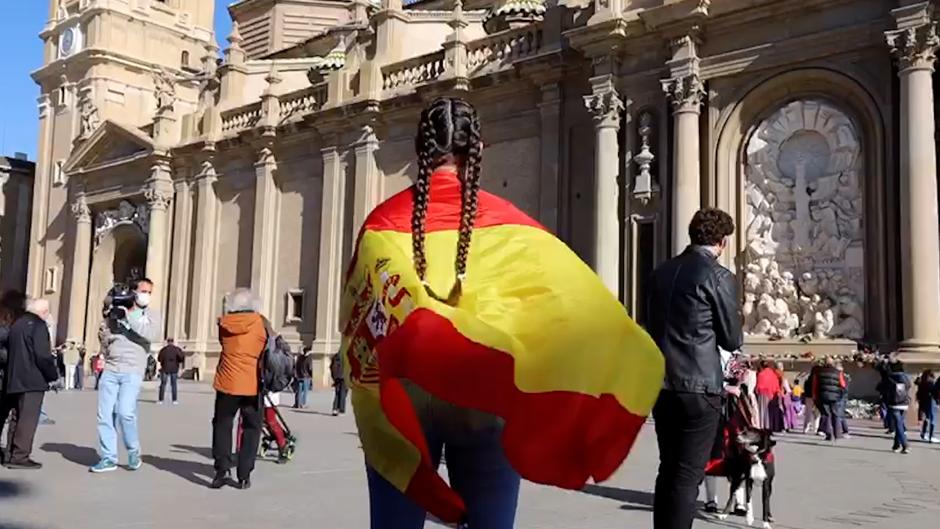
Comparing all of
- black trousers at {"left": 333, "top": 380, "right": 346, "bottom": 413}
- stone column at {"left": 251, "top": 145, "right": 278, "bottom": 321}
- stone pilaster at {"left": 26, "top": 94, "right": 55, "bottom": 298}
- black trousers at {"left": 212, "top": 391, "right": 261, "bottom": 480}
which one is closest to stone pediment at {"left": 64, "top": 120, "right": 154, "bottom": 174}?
stone pilaster at {"left": 26, "top": 94, "right": 55, "bottom": 298}

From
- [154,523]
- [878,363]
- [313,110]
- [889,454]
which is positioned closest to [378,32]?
[313,110]

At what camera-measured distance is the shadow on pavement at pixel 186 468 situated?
8852 millimetres

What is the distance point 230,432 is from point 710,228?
5.05 m

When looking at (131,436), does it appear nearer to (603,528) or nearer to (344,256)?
(603,528)

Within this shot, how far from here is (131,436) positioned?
30.0 ft

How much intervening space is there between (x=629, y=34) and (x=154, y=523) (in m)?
16.0

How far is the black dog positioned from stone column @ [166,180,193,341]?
2814 centimetres

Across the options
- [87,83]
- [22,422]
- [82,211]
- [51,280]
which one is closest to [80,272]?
[82,211]

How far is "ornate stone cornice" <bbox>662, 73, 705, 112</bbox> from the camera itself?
19.0 metres

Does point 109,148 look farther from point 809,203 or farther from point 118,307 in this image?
point 118,307

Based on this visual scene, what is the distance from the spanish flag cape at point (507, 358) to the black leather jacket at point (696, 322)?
2.15m

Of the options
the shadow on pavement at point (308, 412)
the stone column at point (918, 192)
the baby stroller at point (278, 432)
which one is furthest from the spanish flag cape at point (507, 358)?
the shadow on pavement at point (308, 412)

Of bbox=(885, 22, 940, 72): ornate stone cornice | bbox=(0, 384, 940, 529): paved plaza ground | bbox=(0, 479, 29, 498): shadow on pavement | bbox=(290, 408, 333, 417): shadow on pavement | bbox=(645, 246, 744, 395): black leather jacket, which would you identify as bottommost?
bbox=(290, 408, 333, 417): shadow on pavement

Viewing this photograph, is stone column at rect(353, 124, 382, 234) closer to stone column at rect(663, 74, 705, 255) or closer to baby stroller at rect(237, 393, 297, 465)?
stone column at rect(663, 74, 705, 255)
